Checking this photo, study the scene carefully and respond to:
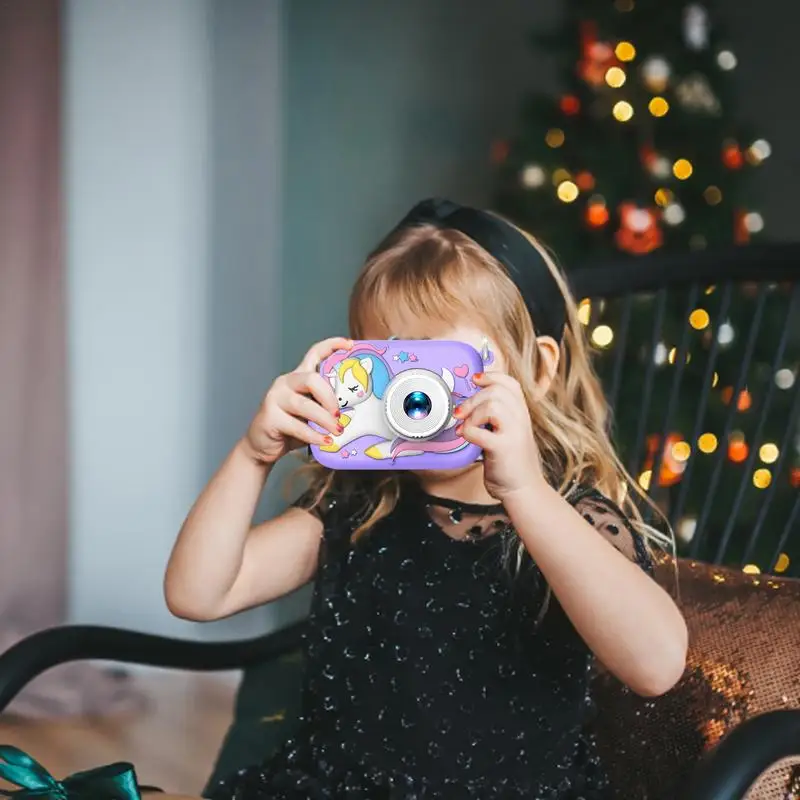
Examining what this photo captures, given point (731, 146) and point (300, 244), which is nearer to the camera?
point (731, 146)

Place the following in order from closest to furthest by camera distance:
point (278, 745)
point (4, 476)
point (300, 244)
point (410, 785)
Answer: point (410, 785) → point (278, 745) → point (4, 476) → point (300, 244)

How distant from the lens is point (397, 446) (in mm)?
920

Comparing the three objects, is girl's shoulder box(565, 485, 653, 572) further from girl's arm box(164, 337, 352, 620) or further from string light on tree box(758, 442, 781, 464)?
string light on tree box(758, 442, 781, 464)

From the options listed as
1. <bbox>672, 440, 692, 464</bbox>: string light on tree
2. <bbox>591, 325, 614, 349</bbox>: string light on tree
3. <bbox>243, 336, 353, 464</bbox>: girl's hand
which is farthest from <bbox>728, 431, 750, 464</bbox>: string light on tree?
<bbox>243, 336, 353, 464</bbox>: girl's hand

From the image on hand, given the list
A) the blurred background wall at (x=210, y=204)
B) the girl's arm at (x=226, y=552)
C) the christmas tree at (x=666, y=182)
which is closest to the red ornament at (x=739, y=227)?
the christmas tree at (x=666, y=182)

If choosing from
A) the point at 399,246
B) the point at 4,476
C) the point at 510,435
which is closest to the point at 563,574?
the point at 510,435

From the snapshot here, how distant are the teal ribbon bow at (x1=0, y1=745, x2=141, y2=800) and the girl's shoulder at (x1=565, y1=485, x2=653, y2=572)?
42 cm

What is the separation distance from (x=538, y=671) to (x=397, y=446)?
11.4 inches

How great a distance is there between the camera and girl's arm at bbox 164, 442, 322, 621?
1016mm

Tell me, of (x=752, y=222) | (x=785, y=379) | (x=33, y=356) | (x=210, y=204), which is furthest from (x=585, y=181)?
(x=33, y=356)

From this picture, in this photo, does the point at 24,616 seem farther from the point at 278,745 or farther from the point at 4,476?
the point at 278,745

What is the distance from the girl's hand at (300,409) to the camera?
3.05 feet

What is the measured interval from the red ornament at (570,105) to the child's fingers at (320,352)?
4.91 ft

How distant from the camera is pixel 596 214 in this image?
2.28 m
